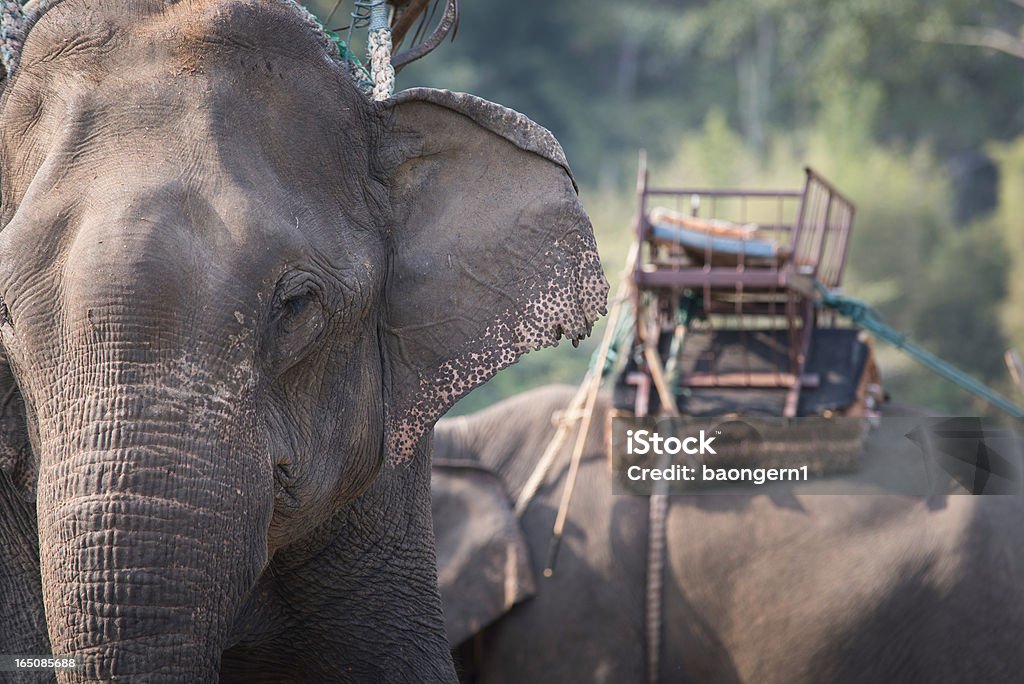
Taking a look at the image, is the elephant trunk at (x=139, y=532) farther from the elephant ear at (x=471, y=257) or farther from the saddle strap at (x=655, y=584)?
the saddle strap at (x=655, y=584)

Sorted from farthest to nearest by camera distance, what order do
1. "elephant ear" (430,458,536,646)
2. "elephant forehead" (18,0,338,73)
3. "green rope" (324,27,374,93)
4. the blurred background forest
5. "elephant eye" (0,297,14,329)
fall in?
the blurred background forest, "elephant ear" (430,458,536,646), "green rope" (324,27,374,93), "elephant forehead" (18,0,338,73), "elephant eye" (0,297,14,329)

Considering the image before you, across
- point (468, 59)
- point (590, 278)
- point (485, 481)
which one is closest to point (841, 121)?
→ point (468, 59)

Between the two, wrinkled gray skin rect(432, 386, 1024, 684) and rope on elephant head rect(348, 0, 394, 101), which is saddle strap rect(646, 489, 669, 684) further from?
rope on elephant head rect(348, 0, 394, 101)

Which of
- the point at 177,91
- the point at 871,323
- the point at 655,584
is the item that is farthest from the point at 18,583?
the point at 871,323

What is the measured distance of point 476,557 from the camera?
4.53 m

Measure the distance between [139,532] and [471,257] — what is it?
2.78 ft

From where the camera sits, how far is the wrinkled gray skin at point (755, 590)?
436 centimetres

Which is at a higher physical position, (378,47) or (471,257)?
(378,47)

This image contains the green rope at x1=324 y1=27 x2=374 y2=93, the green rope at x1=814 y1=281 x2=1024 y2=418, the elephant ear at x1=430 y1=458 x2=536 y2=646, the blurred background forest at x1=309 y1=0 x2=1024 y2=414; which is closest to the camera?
the green rope at x1=324 y1=27 x2=374 y2=93

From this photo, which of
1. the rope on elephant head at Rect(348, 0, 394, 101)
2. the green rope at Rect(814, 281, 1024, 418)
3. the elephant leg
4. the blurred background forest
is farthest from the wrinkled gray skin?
the blurred background forest

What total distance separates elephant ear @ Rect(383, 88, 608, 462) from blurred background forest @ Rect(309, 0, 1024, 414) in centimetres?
965

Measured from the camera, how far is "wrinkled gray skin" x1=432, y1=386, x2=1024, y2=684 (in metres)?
4.36

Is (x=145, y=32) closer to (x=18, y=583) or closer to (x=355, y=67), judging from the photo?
(x=355, y=67)

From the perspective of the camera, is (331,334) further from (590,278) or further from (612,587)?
(612,587)
